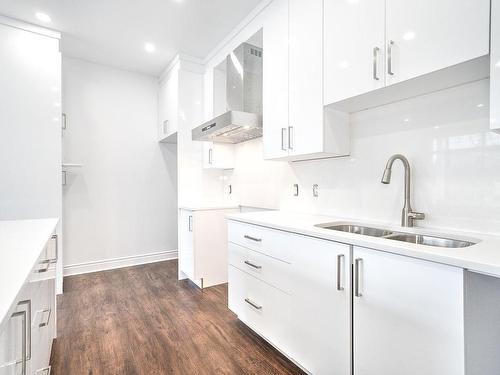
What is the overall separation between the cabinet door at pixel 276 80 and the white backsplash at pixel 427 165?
36 centimetres

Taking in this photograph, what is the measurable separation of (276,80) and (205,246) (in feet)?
6.11

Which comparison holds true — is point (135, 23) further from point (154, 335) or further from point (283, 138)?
point (154, 335)

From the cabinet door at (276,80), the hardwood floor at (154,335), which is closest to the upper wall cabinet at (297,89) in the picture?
the cabinet door at (276,80)

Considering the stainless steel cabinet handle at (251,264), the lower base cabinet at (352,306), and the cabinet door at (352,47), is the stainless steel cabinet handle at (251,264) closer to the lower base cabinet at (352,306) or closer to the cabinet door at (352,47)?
the lower base cabinet at (352,306)

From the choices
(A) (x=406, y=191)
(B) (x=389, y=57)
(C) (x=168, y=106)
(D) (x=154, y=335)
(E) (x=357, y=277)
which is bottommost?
(D) (x=154, y=335)

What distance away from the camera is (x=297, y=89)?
1949mm

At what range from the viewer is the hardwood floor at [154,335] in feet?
5.52

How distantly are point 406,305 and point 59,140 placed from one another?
3339 mm

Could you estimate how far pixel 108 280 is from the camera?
3291mm

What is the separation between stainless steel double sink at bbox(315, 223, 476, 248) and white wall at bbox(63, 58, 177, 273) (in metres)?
3.08

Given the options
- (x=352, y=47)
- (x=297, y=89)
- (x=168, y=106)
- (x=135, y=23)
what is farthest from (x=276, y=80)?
(x=168, y=106)

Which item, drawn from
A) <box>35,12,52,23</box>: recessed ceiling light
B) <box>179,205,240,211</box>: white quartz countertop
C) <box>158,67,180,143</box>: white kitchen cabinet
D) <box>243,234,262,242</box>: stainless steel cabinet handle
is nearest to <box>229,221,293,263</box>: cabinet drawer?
<box>243,234,262,242</box>: stainless steel cabinet handle

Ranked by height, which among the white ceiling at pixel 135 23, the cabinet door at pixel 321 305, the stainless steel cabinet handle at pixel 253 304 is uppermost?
the white ceiling at pixel 135 23

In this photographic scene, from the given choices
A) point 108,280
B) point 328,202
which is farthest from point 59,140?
point 328,202
